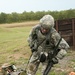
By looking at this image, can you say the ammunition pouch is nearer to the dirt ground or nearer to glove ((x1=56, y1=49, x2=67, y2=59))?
glove ((x1=56, y1=49, x2=67, y2=59))

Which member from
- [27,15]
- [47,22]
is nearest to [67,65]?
[47,22]

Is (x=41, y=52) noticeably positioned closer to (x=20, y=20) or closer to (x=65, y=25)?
(x=65, y=25)

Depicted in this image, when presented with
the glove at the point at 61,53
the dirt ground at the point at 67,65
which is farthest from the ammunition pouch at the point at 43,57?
the dirt ground at the point at 67,65

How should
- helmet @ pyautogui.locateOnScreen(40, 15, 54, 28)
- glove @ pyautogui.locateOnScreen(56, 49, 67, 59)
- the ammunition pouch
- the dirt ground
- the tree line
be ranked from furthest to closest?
1. the tree line
2. the dirt ground
3. the ammunition pouch
4. glove @ pyautogui.locateOnScreen(56, 49, 67, 59)
5. helmet @ pyautogui.locateOnScreen(40, 15, 54, 28)

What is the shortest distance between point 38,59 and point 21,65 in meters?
5.86

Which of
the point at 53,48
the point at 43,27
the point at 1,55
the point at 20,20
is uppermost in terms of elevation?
the point at 43,27

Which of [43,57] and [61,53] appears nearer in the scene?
[61,53]

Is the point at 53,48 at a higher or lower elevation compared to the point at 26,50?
higher

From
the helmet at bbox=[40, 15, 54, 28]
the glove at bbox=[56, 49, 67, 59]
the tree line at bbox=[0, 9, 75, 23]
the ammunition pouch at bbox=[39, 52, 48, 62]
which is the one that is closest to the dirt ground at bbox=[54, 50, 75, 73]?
the ammunition pouch at bbox=[39, 52, 48, 62]

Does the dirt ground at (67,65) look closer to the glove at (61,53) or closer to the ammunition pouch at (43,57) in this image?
the ammunition pouch at (43,57)

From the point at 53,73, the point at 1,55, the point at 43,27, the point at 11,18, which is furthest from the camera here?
the point at 11,18

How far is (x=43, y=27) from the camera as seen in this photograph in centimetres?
698

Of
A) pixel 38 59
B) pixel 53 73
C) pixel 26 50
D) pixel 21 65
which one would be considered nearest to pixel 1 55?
pixel 26 50

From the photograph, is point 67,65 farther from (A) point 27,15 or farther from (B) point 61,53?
(A) point 27,15
